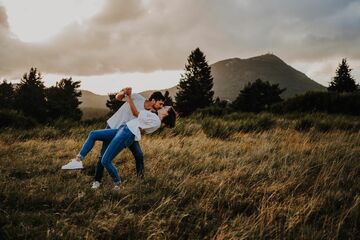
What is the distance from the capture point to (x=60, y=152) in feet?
23.7

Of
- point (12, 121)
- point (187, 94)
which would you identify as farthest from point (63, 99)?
point (12, 121)

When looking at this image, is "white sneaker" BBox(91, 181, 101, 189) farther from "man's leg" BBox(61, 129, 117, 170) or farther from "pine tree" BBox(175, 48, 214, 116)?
Answer: "pine tree" BBox(175, 48, 214, 116)

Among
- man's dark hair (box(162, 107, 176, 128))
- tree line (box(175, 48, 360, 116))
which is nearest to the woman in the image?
man's dark hair (box(162, 107, 176, 128))

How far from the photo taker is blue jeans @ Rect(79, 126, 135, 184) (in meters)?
4.59


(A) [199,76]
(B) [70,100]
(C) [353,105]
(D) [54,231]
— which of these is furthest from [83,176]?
(B) [70,100]

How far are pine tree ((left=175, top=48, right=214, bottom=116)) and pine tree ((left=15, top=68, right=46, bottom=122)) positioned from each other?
20421 mm

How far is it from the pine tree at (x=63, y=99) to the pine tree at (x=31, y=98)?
1.96 m

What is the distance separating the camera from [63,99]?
56.2 m

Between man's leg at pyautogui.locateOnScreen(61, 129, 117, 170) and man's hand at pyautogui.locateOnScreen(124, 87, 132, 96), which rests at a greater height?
man's hand at pyautogui.locateOnScreen(124, 87, 132, 96)

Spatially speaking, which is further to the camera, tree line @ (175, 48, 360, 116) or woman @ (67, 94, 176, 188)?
tree line @ (175, 48, 360, 116)

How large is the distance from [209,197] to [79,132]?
810 centimetres

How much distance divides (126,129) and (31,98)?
49068 millimetres

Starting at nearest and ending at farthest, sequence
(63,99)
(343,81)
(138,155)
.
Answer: (138,155), (343,81), (63,99)

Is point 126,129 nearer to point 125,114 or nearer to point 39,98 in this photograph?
point 125,114
